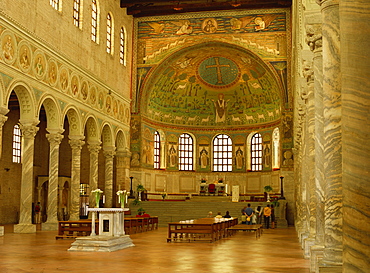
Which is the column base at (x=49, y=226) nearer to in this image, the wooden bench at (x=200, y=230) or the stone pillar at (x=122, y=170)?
the wooden bench at (x=200, y=230)

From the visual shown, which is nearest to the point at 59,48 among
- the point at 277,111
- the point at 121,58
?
the point at 121,58

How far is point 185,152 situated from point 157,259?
2974 centimetres

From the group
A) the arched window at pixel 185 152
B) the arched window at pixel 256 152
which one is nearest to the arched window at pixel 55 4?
the arched window at pixel 185 152

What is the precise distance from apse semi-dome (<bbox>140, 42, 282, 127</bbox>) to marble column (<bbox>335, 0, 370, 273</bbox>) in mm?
30682

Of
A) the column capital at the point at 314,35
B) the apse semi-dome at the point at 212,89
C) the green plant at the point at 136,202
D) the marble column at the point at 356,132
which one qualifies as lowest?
the green plant at the point at 136,202

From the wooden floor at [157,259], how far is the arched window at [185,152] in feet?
82.8

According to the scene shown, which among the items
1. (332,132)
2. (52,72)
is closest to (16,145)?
(52,72)

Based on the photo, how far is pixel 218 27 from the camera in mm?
36062

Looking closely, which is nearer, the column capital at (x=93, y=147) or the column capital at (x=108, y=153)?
the column capital at (x=93, y=147)

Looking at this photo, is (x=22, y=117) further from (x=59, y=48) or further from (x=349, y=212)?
(x=349, y=212)

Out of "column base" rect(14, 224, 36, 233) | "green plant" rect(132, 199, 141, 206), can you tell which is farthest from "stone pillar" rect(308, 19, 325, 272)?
"green plant" rect(132, 199, 141, 206)

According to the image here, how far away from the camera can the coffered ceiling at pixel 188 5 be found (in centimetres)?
3434

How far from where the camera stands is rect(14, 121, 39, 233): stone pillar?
22.2 meters

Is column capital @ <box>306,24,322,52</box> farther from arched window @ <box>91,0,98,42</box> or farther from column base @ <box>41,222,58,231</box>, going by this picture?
arched window @ <box>91,0,98,42</box>
